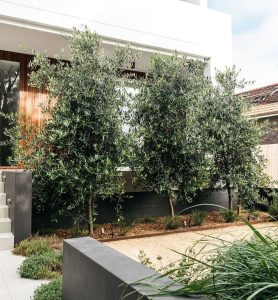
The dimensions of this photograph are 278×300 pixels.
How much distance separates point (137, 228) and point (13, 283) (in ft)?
13.5

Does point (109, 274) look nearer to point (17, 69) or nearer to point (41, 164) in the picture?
point (41, 164)

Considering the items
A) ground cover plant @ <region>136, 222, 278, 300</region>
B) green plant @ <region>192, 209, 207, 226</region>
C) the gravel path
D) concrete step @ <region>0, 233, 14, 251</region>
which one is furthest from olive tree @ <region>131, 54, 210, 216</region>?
ground cover plant @ <region>136, 222, 278, 300</region>

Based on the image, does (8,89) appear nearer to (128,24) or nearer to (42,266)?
(128,24)

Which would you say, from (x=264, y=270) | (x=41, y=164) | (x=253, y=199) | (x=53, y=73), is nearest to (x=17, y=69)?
(x=53, y=73)

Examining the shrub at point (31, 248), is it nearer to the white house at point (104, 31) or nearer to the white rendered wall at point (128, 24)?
the white house at point (104, 31)

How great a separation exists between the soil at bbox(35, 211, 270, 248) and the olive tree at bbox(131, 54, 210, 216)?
30.7 inches

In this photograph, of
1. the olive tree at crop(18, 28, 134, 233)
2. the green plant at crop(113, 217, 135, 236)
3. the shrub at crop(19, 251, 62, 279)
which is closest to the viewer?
the shrub at crop(19, 251, 62, 279)

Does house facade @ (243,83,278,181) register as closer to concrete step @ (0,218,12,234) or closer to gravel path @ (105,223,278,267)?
gravel path @ (105,223,278,267)

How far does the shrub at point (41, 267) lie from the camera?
4353 mm

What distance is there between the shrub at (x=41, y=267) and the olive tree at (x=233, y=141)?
5.32m

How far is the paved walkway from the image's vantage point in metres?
3.82

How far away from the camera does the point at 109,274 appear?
2.17 m

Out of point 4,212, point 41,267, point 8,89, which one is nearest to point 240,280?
point 41,267

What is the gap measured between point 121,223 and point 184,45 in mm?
5502
